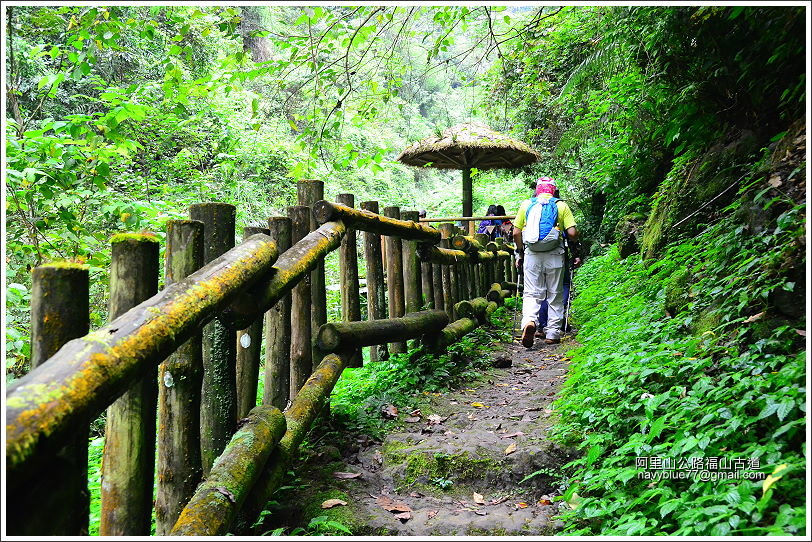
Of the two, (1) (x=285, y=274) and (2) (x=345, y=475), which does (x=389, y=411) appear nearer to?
(2) (x=345, y=475)

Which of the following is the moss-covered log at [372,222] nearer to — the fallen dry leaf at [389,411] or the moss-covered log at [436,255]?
the moss-covered log at [436,255]

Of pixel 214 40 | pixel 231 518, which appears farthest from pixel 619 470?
pixel 214 40

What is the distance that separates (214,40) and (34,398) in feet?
48.2

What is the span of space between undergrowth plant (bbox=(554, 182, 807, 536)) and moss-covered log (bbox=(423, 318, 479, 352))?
1.65 m

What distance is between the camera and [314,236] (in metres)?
3.36

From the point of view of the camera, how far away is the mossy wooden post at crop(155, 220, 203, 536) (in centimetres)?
217

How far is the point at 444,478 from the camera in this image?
10.1 feet

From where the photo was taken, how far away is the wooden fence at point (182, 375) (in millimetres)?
1254

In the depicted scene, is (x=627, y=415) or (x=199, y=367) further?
(x=627, y=415)

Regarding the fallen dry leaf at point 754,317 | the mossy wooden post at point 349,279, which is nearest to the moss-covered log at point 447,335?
the mossy wooden post at point 349,279

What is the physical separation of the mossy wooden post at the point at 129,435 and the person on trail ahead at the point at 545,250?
5.24 m

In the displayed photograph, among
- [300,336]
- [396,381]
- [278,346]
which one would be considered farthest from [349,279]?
[278,346]

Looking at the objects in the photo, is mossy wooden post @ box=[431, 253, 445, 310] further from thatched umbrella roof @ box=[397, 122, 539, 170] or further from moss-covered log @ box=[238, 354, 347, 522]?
thatched umbrella roof @ box=[397, 122, 539, 170]

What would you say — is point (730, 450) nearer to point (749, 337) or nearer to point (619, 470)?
point (619, 470)
